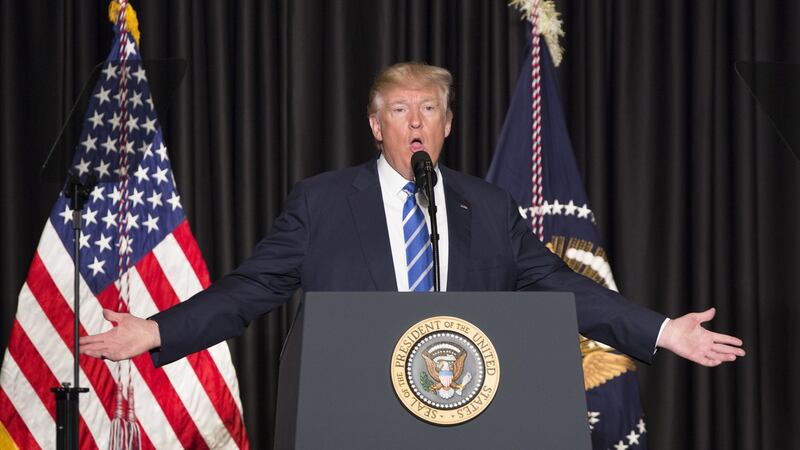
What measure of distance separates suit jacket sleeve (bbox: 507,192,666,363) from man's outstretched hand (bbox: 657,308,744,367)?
0.05 m

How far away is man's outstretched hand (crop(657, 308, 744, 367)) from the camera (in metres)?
2.26

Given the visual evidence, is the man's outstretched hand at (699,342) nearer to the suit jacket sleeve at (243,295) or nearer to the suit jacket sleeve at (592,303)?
the suit jacket sleeve at (592,303)

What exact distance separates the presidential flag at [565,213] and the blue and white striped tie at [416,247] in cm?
155

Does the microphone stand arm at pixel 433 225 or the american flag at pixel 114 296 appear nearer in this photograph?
the microphone stand arm at pixel 433 225

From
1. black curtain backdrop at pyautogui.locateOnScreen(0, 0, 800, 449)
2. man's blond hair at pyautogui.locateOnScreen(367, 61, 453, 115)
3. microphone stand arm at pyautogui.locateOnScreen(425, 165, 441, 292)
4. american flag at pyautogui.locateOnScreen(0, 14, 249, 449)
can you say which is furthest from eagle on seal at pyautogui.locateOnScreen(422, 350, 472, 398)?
black curtain backdrop at pyautogui.locateOnScreen(0, 0, 800, 449)

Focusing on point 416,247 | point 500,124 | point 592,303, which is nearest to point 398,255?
point 416,247

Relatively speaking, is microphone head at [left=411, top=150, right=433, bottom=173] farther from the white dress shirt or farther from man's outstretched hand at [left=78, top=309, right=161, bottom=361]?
man's outstretched hand at [left=78, top=309, right=161, bottom=361]

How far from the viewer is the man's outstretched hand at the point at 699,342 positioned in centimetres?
226

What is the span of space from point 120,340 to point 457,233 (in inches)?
36.4

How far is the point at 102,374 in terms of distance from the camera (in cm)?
390

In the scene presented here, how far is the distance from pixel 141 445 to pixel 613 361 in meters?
1.98

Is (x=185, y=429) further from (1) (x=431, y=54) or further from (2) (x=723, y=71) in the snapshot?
(2) (x=723, y=71)

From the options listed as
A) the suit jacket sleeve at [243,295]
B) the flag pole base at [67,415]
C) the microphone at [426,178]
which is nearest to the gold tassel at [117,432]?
the flag pole base at [67,415]

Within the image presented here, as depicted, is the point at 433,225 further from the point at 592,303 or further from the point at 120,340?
the point at 120,340
